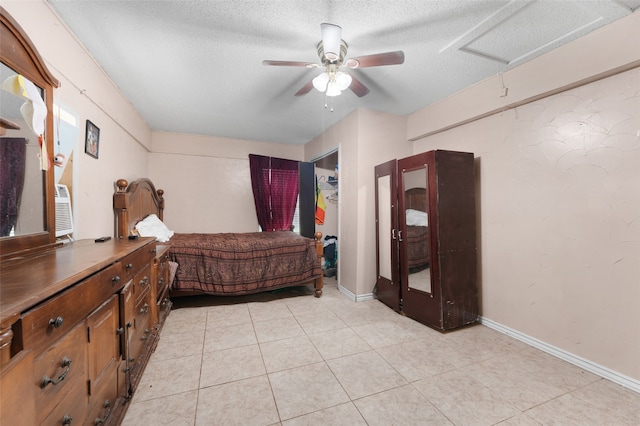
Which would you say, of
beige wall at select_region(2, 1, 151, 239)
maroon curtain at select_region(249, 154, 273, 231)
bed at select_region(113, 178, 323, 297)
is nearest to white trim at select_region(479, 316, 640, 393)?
bed at select_region(113, 178, 323, 297)

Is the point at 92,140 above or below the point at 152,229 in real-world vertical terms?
above

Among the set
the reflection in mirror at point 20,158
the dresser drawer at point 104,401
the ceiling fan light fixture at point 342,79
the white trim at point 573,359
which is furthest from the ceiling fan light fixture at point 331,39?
the white trim at point 573,359

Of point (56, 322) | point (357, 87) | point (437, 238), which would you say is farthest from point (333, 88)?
point (56, 322)

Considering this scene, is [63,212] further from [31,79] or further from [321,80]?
[321,80]

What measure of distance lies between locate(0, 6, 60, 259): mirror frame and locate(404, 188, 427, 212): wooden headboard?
283 centimetres

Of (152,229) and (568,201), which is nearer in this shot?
(568,201)

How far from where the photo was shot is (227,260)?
3.08m

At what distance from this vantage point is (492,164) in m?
2.57

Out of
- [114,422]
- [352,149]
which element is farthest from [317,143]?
[114,422]

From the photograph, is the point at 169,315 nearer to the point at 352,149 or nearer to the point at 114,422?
the point at 114,422

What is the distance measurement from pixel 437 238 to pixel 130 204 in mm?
3290

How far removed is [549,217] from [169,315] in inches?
150

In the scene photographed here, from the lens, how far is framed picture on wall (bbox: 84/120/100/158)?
2.11 meters

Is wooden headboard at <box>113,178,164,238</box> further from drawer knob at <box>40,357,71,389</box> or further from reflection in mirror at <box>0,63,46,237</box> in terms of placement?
drawer knob at <box>40,357,71,389</box>
